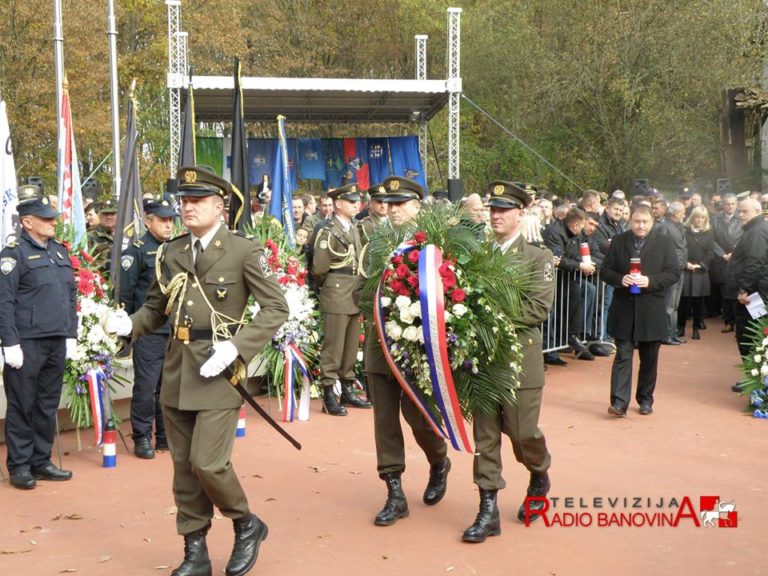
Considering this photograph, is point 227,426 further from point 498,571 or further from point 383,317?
point 498,571

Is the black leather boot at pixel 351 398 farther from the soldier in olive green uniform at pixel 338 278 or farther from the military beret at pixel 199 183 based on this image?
the military beret at pixel 199 183

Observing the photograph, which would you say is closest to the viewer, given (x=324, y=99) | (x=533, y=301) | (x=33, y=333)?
(x=533, y=301)

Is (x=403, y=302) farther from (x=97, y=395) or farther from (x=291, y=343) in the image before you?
(x=291, y=343)

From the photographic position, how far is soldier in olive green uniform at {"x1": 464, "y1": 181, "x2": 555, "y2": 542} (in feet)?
20.2

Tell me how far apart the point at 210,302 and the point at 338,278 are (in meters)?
4.76

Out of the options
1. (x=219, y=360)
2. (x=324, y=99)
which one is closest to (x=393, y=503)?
(x=219, y=360)

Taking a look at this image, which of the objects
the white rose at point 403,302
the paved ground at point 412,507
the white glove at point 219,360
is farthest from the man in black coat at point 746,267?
the white glove at point 219,360

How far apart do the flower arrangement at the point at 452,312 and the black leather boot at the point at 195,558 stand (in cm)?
153

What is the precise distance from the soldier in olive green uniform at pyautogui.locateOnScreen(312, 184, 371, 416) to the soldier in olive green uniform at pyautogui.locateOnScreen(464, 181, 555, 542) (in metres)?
3.79

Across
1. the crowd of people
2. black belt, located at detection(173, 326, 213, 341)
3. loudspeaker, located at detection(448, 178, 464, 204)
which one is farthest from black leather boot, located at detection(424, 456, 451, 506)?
loudspeaker, located at detection(448, 178, 464, 204)

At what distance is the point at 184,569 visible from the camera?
538cm

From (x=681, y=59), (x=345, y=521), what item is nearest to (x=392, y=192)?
(x=345, y=521)

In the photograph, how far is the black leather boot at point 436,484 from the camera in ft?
22.6

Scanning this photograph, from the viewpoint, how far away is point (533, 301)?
6215 mm
